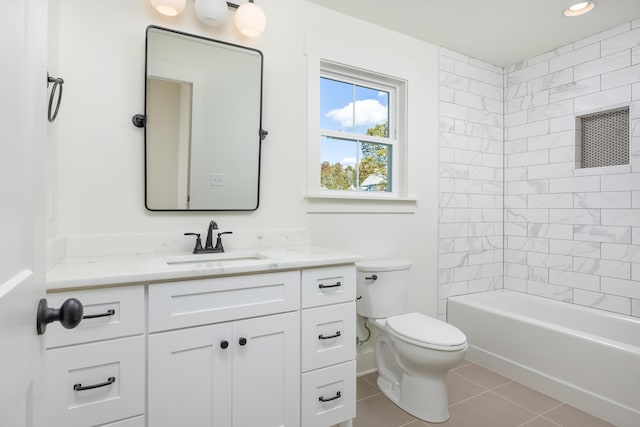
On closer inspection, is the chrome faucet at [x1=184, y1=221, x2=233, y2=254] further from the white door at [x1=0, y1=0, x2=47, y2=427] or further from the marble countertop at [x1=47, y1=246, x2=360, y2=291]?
the white door at [x1=0, y1=0, x2=47, y2=427]

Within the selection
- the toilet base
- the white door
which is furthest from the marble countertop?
the toilet base

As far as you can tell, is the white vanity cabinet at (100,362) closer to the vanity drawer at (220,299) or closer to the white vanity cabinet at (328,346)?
the vanity drawer at (220,299)

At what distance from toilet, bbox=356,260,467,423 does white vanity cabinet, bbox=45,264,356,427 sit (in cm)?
40

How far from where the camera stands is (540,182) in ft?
9.43

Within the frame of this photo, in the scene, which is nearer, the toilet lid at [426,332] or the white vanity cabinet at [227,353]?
the white vanity cabinet at [227,353]

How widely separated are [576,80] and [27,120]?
132 inches

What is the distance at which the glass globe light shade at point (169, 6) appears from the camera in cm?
168

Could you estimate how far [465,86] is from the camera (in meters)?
2.91

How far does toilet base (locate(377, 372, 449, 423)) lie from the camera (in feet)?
6.12

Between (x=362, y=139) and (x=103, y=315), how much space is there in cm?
191

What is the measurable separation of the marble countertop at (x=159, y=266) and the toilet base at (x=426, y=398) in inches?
33.7

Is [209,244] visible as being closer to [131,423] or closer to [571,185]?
[131,423]

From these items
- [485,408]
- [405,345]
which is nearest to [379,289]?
[405,345]

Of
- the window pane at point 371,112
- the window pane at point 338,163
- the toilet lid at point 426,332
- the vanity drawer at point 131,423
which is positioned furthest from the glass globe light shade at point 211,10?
the toilet lid at point 426,332
